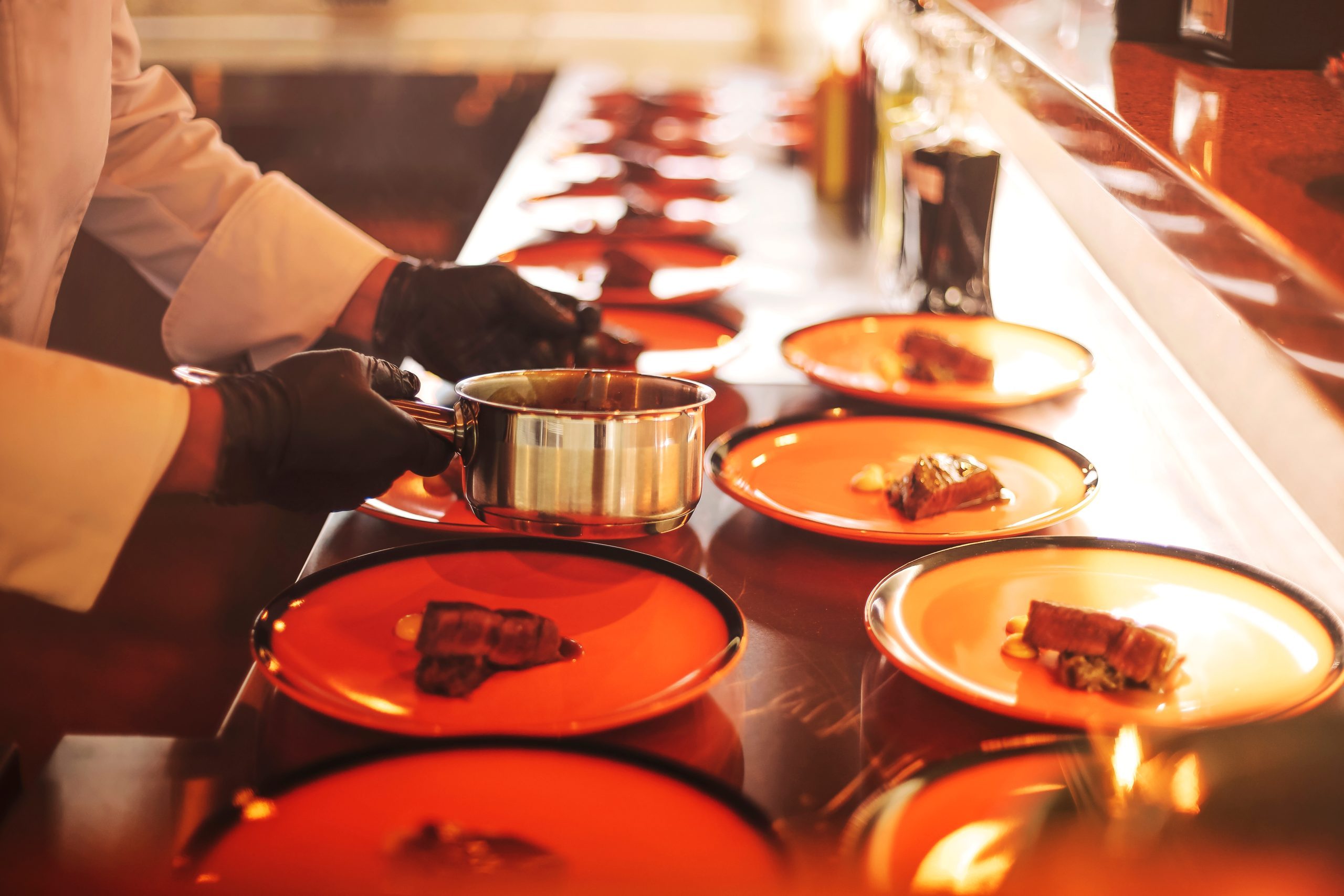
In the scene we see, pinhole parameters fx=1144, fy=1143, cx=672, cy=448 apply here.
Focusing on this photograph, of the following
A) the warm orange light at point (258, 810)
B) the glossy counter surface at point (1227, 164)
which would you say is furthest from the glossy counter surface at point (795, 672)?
the glossy counter surface at point (1227, 164)

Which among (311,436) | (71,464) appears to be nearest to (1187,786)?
(311,436)

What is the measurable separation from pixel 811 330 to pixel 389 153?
5496mm

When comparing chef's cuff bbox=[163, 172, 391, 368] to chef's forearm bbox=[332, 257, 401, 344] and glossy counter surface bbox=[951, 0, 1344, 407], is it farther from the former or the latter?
glossy counter surface bbox=[951, 0, 1344, 407]

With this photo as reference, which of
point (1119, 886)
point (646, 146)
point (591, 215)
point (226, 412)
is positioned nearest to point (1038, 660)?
point (1119, 886)

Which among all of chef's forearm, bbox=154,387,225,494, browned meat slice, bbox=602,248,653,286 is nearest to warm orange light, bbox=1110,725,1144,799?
chef's forearm, bbox=154,387,225,494

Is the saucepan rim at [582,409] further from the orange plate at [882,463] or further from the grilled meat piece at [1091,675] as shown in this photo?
the grilled meat piece at [1091,675]

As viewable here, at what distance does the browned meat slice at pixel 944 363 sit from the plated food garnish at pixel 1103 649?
70 centimetres

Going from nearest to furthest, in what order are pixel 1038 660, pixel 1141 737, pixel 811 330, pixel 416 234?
pixel 1141 737 → pixel 1038 660 → pixel 811 330 → pixel 416 234

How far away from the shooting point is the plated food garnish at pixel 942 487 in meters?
1.03

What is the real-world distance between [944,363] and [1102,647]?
755mm

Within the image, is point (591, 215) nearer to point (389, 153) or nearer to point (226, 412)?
point (226, 412)

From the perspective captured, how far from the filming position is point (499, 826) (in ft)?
2.08

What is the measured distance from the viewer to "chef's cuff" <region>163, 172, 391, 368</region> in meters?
1.58

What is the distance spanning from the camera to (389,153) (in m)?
6.59
